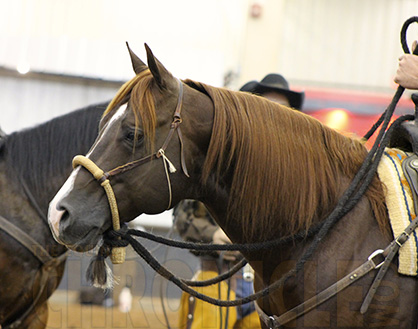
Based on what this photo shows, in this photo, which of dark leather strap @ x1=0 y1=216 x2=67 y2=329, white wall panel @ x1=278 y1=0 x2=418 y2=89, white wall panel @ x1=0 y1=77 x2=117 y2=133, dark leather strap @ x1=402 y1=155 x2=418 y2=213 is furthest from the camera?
white wall panel @ x1=278 y1=0 x2=418 y2=89

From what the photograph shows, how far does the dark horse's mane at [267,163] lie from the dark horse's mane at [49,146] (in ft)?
4.58

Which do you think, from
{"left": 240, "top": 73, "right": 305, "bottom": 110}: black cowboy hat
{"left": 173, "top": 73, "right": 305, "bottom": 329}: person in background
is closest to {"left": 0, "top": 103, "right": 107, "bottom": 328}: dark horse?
{"left": 173, "top": 73, "right": 305, "bottom": 329}: person in background

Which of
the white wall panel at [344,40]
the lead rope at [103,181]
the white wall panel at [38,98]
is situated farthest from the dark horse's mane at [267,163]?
the white wall panel at [344,40]

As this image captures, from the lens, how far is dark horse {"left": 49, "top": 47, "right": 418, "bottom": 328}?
2.06m

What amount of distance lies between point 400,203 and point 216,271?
1.86 meters

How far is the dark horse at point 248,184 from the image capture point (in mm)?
2059

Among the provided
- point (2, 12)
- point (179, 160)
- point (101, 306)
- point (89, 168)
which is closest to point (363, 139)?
point (179, 160)

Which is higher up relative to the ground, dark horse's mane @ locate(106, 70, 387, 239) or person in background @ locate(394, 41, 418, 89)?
person in background @ locate(394, 41, 418, 89)

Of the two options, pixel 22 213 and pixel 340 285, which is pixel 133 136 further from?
pixel 22 213

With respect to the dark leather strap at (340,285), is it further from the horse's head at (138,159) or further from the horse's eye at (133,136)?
the horse's eye at (133,136)

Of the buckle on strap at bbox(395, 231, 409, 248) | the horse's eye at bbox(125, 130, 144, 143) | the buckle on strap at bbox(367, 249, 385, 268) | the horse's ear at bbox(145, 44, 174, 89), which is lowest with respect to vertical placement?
the buckle on strap at bbox(367, 249, 385, 268)

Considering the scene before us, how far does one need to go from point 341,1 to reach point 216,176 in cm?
894

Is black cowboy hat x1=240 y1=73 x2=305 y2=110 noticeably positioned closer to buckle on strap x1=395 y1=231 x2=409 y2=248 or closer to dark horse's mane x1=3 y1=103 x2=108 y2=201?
dark horse's mane x1=3 y1=103 x2=108 y2=201

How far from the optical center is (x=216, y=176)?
219 cm
